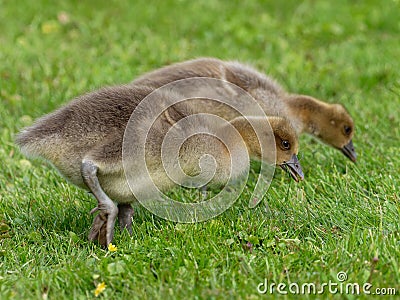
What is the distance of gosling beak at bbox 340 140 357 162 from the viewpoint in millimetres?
4513

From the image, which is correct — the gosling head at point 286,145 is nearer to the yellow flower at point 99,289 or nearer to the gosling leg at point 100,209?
the gosling leg at point 100,209

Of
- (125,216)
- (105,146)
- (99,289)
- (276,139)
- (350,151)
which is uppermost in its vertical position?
(105,146)

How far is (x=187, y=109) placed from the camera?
12.4 feet

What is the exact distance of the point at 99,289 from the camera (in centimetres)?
285

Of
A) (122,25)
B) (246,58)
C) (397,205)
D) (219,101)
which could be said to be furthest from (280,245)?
(122,25)

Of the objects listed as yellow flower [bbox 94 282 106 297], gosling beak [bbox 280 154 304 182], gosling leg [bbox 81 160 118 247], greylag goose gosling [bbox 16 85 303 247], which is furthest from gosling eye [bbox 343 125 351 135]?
yellow flower [bbox 94 282 106 297]

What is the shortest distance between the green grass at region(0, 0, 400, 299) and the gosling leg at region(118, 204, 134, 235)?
2.4 inches

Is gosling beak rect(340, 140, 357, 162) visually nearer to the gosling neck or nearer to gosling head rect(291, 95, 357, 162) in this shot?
gosling head rect(291, 95, 357, 162)

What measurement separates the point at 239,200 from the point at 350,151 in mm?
1026

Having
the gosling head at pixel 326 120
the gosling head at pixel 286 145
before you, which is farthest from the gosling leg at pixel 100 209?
the gosling head at pixel 326 120

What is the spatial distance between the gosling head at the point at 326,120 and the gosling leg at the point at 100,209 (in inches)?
75.1

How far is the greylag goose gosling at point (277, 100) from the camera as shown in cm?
459

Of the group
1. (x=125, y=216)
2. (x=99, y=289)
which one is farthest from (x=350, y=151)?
(x=99, y=289)

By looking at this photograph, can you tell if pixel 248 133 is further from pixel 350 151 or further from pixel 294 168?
pixel 350 151
